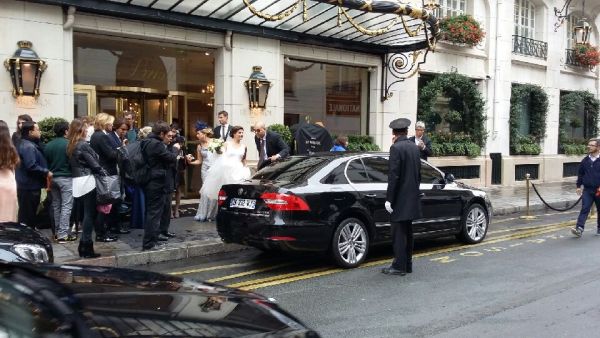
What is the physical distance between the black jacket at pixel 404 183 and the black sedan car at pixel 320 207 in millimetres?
569

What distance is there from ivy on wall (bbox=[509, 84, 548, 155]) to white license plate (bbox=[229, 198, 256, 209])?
14.8 m

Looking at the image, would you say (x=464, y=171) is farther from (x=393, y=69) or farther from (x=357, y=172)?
(x=357, y=172)

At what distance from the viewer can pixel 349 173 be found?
7656mm

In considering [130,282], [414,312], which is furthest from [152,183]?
[130,282]

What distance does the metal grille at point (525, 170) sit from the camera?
66.3 feet

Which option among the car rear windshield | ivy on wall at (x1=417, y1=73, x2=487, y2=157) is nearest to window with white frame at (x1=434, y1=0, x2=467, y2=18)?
ivy on wall at (x1=417, y1=73, x2=487, y2=157)

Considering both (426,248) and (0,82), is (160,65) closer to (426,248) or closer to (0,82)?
(0,82)

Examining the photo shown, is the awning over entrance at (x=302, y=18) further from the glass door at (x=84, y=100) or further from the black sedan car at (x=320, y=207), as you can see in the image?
the black sedan car at (x=320, y=207)

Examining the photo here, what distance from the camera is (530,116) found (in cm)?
2128

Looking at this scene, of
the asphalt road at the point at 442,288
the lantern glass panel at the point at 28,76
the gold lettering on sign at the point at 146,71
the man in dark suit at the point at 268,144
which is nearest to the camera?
the asphalt road at the point at 442,288

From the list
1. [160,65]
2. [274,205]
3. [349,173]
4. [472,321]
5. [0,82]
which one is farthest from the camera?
[160,65]

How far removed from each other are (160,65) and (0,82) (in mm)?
4385

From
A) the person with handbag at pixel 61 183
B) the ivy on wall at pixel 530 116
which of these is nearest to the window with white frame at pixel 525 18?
the ivy on wall at pixel 530 116

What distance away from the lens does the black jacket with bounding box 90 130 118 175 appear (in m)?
8.52
